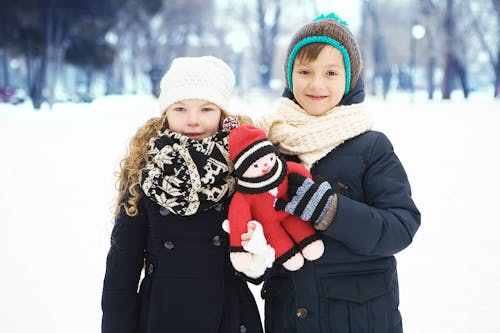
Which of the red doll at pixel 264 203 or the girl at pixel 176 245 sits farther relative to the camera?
the girl at pixel 176 245

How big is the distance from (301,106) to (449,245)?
357 cm

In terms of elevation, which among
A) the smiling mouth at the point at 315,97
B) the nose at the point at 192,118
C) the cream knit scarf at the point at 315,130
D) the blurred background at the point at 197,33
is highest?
the blurred background at the point at 197,33

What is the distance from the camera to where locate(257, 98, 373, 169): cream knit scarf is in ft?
6.29

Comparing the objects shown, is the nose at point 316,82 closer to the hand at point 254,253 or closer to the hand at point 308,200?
the hand at point 308,200

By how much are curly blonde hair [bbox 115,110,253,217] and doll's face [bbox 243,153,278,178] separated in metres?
0.42

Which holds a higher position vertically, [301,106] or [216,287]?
[301,106]

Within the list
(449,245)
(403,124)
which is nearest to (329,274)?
(449,245)

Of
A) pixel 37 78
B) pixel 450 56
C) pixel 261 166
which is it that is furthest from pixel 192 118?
pixel 450 56

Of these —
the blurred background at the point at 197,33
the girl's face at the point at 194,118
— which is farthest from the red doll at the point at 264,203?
the blurred background at the point at 197,33

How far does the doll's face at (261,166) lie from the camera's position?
171 centimetres

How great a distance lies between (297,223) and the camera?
71.6 inches

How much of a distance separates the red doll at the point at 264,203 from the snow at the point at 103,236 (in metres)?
0.76

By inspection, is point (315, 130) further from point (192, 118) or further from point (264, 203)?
point (192, 118)

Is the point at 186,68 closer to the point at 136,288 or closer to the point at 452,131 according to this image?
the point at 136,288
